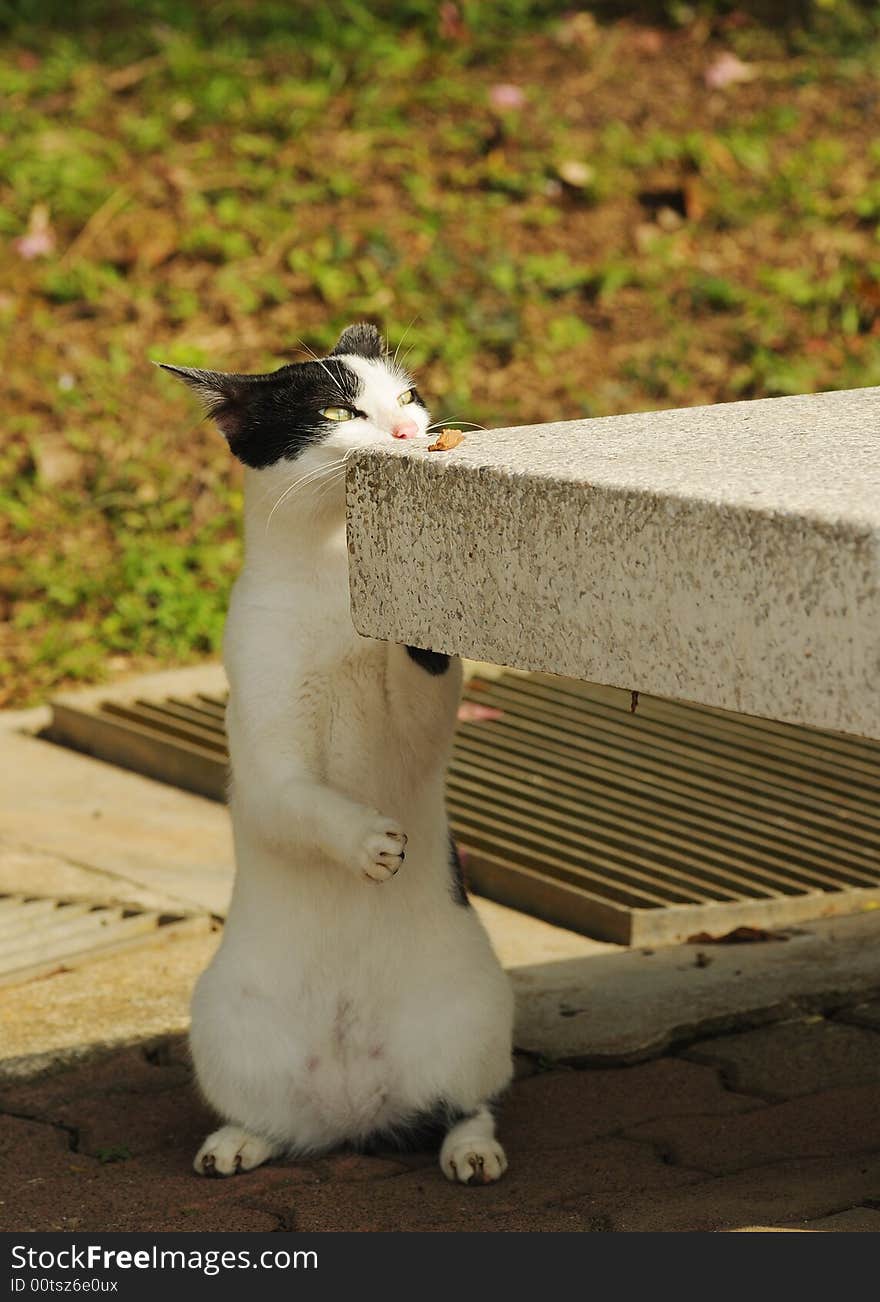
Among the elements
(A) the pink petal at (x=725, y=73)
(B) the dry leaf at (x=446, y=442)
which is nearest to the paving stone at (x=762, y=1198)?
(B) the dry leaf at (x=446, y=442)

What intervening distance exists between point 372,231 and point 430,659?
4939mm

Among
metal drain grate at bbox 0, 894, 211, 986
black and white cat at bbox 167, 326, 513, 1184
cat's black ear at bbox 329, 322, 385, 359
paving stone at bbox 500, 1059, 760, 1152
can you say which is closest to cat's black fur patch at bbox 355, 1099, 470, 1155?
black and white cat at bbox 167, 326, 513, 1184

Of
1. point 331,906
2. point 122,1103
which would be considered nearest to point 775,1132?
point 331,906

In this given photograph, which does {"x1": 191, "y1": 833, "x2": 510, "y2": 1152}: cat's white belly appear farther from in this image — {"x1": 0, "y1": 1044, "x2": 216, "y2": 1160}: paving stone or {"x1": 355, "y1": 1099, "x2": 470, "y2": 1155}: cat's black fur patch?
{"x1": 0, "y1": 1044, "x2": 216, "y2": 1160}: paving stone

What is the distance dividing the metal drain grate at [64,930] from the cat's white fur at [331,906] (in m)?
0.82

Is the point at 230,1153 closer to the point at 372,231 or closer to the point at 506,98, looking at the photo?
the point at 372,231

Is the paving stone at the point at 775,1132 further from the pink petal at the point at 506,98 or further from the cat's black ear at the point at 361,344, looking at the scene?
the pink petal at the point at 506,98

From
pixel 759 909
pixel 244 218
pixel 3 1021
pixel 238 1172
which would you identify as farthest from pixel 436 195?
pixel 238 1172

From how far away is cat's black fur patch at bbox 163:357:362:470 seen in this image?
8.47 ft

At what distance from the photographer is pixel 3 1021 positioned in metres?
3.23

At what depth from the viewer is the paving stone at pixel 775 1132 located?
260cm

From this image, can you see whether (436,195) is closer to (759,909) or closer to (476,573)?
(759,909)

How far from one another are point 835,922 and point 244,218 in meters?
4.48

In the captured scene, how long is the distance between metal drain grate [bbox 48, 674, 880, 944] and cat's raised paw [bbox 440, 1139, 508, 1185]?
1081 mm
